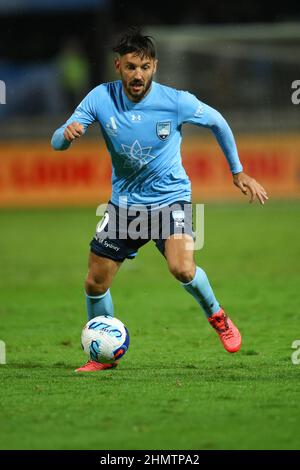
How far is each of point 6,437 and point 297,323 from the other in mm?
4275

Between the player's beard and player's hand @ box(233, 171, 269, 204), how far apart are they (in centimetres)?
86

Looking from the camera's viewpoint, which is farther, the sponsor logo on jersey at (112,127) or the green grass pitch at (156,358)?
the sponsor logo on jersey at (112,127)

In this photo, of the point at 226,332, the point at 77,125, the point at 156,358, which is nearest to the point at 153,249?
the point at 156,358

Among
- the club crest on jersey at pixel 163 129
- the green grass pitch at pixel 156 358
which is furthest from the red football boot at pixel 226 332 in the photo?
the club crest on jersey at pixel 163 129

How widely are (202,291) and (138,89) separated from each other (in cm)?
146

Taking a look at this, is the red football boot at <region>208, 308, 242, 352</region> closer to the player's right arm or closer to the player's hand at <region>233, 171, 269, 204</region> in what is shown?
the player's hand at <region>233, 171, 269, 204</region>

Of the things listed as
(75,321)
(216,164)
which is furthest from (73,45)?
(75,321)

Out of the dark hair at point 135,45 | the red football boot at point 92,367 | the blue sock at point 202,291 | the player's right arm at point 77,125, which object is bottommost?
the red football boot at point 92,367

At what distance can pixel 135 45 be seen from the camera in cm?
723

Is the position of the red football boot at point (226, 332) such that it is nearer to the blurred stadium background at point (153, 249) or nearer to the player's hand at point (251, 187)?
the blurred stadium background at point (153, 249)

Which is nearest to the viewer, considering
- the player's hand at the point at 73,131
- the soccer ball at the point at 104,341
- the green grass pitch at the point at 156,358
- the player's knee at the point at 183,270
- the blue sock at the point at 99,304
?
the green grass pitch at the point at 156,358

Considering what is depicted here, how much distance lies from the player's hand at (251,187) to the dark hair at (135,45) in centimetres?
103

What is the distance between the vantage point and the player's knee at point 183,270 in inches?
287
